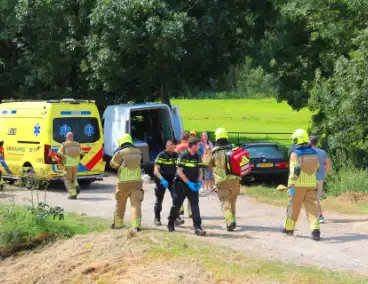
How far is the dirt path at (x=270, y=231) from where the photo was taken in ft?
32.9

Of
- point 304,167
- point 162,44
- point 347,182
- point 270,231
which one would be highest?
point 162,44

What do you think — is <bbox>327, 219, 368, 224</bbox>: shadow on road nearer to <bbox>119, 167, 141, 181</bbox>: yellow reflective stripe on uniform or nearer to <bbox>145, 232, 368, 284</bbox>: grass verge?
<bbox>145, 232, 368, 284</bbox>: grass verge

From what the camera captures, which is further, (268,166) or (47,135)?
(268,166)

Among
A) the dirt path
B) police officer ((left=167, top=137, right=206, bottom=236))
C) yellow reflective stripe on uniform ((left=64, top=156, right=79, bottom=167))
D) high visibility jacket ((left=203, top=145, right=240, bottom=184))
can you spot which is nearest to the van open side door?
the dirt path

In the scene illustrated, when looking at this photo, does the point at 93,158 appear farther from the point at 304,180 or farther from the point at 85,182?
the point at 304,180

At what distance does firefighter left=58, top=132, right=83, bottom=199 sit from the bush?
20.5ft

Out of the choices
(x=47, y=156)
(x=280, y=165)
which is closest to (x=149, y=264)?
(x=47, y=156)

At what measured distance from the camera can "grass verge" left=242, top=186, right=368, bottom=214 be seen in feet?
50.1

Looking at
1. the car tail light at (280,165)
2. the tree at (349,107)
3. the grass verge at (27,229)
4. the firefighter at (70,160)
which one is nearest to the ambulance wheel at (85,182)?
the firefighter at (70,160)

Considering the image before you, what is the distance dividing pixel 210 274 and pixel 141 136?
13452 mm

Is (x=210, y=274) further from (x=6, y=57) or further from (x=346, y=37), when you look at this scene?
(x=6, y=57)

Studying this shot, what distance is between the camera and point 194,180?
1172 cm

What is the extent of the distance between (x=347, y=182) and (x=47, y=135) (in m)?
7.48

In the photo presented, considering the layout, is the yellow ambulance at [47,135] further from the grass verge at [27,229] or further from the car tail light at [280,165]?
the grass verge at [27,229]
